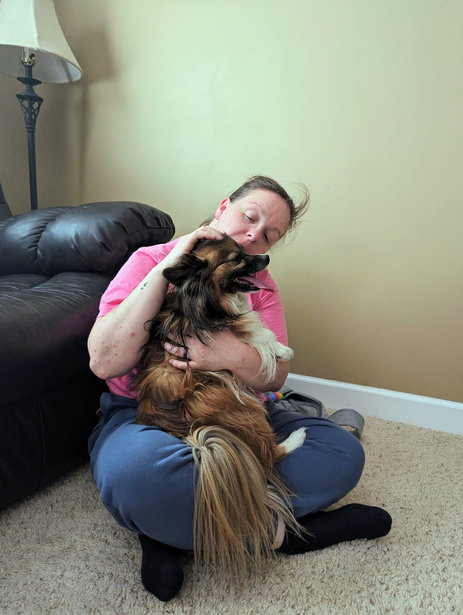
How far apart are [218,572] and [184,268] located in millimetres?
779

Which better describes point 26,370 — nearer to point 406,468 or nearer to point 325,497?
point 325,497

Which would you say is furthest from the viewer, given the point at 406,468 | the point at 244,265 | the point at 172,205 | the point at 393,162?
the point at 172,205

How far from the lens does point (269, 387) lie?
1360 millimetres

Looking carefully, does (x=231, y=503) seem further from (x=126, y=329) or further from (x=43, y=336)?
(x=43, y=336)

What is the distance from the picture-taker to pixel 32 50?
2.23 meters

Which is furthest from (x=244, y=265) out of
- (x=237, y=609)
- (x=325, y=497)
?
(x=237, y=609)

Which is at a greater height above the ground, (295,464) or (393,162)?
(393,162)

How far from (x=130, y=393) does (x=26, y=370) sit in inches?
11.8

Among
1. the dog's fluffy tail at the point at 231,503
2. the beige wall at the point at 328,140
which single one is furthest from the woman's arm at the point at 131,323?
the beige wall at the point at 328,140

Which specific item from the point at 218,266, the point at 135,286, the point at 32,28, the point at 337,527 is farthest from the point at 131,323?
the point at 32,28

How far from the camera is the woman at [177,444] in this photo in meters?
1.01

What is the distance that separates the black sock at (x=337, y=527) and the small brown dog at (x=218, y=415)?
0.05 meters

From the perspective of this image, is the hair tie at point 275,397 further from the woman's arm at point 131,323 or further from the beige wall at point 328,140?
the woman's arm at point 131,323

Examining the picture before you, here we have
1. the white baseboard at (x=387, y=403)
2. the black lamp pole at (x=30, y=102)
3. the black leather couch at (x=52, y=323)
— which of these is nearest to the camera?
the black leather couch at (x=52, y=323)
